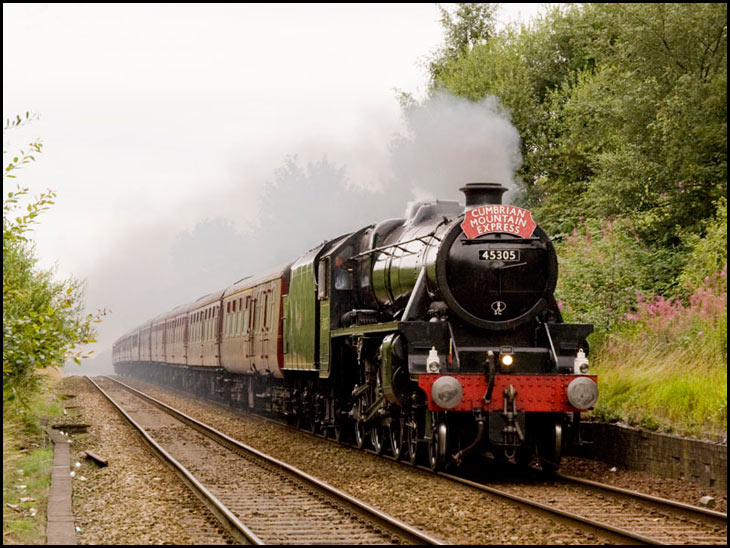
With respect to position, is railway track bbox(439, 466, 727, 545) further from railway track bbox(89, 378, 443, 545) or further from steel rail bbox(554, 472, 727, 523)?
railway track bbox(89, 378, 443, 545)

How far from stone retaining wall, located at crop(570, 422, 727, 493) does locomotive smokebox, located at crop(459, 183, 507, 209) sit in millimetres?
3109

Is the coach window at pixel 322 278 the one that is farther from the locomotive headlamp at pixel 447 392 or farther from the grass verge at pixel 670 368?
the locomotive headlamp at pixel 447 392

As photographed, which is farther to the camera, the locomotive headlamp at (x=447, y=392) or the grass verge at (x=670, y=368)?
the grass verge at (x=670, y=368)

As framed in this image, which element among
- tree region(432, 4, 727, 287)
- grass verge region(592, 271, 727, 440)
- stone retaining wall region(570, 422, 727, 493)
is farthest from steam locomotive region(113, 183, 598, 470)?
tree region(432, 4, 727, 287)

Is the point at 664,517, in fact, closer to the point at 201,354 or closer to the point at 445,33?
the point at 201,354

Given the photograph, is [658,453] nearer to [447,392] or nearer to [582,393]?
[582,393]

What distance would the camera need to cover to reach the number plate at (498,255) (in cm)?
1115

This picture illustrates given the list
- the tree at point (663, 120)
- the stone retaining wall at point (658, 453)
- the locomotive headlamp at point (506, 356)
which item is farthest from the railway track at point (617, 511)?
the tree at point (663, 120)

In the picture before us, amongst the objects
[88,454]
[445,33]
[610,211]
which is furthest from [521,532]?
[445,33]

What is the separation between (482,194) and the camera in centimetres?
1168

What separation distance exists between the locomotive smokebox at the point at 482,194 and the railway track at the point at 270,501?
3.85m

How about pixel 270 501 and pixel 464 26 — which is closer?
pixel 270 501

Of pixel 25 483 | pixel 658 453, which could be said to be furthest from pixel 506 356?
pixel 25 483

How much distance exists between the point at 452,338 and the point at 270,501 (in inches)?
112
